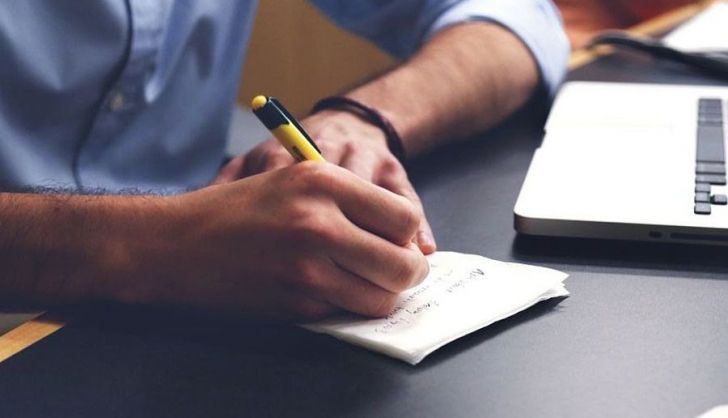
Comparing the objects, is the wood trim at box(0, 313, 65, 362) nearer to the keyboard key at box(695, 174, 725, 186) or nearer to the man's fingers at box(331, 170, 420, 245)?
the man's fingers at box(331, 170, 420, 245)

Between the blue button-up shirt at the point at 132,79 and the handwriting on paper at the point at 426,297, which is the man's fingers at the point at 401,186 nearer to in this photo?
the handwriting on paper at the point at 426,297

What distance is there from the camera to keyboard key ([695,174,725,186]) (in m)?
0.68

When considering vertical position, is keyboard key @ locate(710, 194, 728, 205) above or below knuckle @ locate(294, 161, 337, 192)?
below

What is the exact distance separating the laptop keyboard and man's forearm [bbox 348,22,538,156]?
0.17 m

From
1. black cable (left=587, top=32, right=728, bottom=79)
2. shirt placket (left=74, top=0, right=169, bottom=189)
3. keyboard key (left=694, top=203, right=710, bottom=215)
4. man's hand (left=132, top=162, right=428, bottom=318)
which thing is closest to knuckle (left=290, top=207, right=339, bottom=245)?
man's hand (left=132, top=162, right=428, bottom=318)

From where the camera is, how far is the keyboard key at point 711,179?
2.24 ft

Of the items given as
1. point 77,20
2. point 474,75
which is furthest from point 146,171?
point 474,75

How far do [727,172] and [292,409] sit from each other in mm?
372

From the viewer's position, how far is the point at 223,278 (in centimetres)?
56

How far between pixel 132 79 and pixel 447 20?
334 millimetres

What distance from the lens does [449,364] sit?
52 cm

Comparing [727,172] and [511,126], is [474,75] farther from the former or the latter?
[727,172]

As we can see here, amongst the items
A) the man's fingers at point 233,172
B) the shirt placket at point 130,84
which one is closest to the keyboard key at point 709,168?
the man's fingers at point 233,172

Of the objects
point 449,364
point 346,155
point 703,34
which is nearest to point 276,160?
point 346,155
